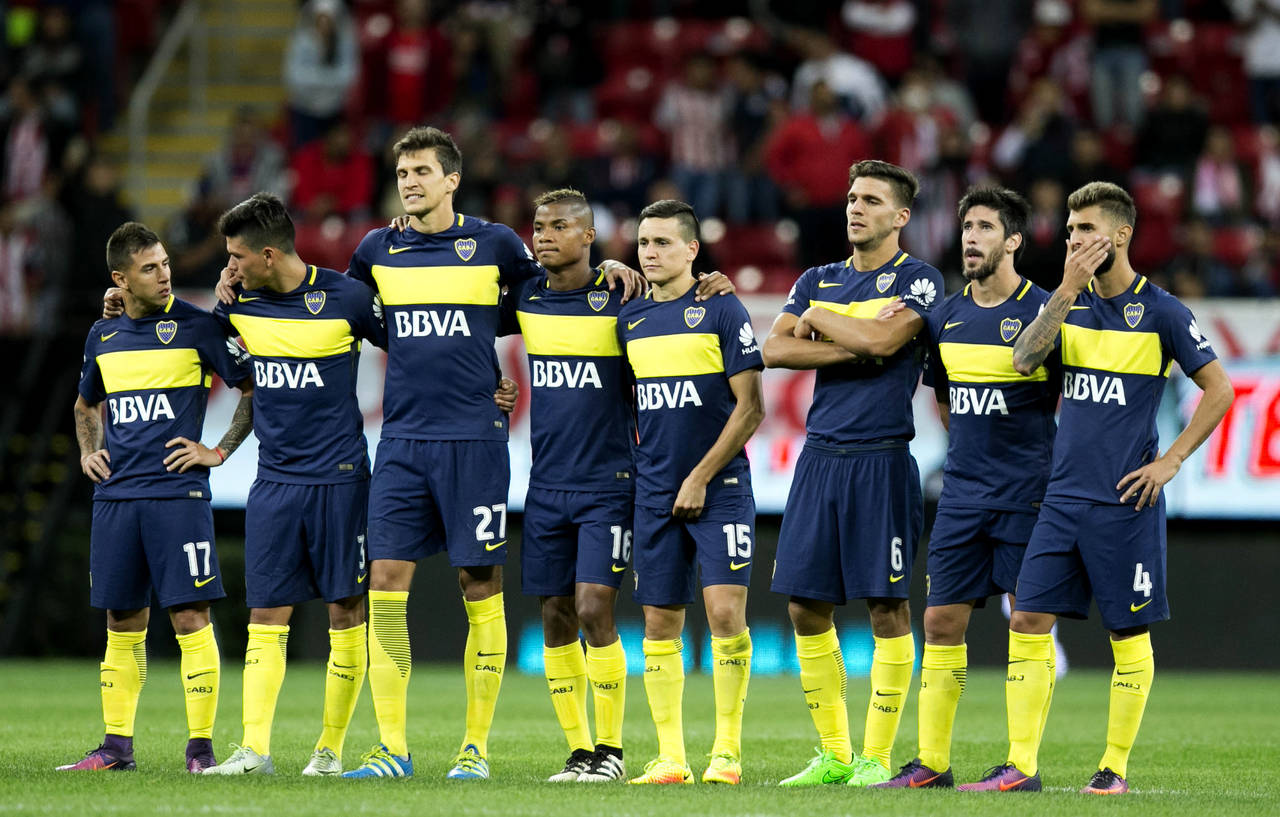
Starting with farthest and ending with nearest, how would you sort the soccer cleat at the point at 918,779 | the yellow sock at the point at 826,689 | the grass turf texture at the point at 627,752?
the yellow sock at the point at 826,689 → the soccer cleat at the point at 918,779 → the grass turf texture at the point at 627,752

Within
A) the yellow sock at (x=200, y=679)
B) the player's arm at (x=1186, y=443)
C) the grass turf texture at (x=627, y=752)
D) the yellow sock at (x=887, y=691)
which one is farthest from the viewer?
the yellow sock at (x=200, y=679)

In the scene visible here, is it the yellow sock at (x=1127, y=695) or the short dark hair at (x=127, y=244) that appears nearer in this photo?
the yellow sock at (x=1127, y=695)

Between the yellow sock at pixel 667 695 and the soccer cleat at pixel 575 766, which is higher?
the yellow sock at pixel 667 695

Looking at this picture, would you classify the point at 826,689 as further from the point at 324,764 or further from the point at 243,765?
the point at 243,765

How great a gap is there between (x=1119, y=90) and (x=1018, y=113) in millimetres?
1059

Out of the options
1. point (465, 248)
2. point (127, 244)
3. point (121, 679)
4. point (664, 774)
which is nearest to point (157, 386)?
point (127, 244)

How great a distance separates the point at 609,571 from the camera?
842cm

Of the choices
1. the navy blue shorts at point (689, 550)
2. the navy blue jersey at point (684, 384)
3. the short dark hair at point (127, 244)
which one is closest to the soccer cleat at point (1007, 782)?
the navy blue shorts at point (689, 550)

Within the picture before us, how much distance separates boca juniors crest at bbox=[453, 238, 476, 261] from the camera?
28.4 ft

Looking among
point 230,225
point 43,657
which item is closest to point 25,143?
point 43,657

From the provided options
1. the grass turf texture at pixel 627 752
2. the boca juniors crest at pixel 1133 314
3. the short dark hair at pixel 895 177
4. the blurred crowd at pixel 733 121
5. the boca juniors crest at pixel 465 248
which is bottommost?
the grass turf texture at pixel 627 752

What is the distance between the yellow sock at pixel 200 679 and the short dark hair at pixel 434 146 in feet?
8.04

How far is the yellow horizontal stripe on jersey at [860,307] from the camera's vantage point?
8.49 m

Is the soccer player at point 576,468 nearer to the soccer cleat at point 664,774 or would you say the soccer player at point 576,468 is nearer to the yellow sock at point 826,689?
the soccer cleat at point 664,774
